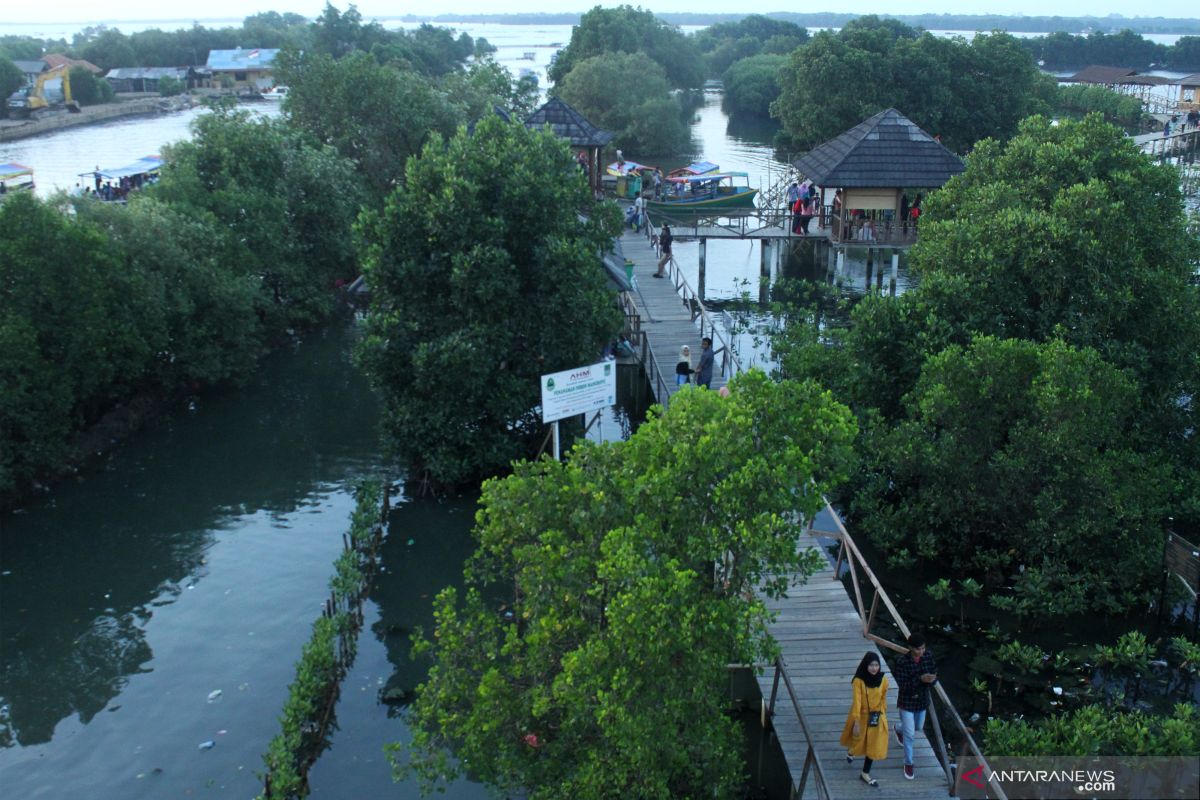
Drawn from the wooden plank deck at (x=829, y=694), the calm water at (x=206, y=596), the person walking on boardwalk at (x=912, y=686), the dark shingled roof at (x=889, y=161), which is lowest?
the calm water at (x=206, y=596)

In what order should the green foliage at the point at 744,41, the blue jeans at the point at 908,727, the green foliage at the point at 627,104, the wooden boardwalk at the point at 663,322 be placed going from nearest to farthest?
the blue jeans at the point at 908,727
the wooden boardwalk at the point at 663,322
the green foliage at the point at 627,104
the green foliage at the point at 744,41

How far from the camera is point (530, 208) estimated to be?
70.6ft

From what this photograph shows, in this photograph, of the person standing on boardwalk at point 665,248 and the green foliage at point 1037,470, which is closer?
the green foliage at point 1037,470

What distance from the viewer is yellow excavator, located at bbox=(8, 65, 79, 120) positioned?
327 feet

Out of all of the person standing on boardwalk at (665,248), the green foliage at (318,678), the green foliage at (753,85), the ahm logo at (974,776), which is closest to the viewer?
the ahm logo at (974,776)

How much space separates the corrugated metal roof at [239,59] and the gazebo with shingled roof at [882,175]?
4115 inches

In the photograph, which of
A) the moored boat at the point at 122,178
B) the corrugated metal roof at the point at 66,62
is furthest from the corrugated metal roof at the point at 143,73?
the moored boat at the point at 122,178

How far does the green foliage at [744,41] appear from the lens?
121938 millimetres

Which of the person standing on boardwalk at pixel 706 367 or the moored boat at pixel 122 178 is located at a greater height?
the moored boat at pixel 122 178

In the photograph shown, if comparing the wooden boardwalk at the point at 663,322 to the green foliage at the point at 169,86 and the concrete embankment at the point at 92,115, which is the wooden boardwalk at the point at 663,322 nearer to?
the concrete embankment at the point at 92,115

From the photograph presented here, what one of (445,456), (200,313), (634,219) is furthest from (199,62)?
(445,456)

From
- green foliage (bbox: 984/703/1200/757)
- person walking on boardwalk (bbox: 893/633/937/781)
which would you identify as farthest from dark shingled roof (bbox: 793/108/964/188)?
person walking on boardwalk (bbox: 893/633/937/781)

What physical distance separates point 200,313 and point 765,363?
15243mm

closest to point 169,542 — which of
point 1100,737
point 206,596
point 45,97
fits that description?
point 206,596
